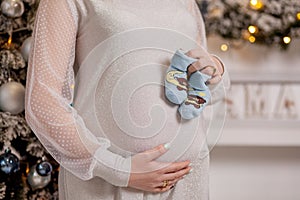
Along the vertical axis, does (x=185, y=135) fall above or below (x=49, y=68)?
below

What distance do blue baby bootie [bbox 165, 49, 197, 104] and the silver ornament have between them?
800mm

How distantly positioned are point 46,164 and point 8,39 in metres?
0.44

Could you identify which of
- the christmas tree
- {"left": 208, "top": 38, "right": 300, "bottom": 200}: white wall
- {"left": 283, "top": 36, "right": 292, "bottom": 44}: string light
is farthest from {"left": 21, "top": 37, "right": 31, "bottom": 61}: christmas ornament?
{"left": 283, "top": 36, "right": 292, "bottom": 44}: string light

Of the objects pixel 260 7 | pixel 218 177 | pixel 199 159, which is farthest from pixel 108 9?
pixel 218 177

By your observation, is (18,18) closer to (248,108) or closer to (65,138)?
(65,138)

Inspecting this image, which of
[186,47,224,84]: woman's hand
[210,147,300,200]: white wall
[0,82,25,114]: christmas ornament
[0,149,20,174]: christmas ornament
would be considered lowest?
[210,147,300,200]: white wall

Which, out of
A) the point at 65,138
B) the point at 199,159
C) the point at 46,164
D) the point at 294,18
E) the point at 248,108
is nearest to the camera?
the point at 65,138

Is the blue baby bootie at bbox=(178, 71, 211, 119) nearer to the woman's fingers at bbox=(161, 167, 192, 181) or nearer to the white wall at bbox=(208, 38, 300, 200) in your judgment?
the woman's fingers at bbox=(161, 167, 192, 181)

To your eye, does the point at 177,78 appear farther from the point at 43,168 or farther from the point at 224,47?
the point at 224,47

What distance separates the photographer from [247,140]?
106 inches

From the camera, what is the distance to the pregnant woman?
111 cm

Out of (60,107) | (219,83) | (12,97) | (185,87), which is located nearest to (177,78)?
(185,87)

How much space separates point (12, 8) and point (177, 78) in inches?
32.5

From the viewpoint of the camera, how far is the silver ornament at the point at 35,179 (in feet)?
5.90
